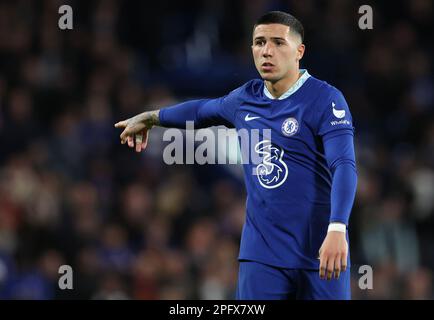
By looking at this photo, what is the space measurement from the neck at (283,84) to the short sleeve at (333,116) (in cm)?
25

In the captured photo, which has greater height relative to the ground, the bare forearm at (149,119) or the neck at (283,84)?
the neck at (283,84)

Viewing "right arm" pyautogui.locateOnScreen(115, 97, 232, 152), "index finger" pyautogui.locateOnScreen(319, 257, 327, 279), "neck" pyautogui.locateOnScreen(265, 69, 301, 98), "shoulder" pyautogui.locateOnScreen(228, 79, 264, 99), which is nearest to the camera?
"index finger" pyautogui.locateOnScreen(319, 257, 327, 279)

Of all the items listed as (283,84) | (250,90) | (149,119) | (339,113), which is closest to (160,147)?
(149,119)

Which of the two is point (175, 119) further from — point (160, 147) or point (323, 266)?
point (160, 147)

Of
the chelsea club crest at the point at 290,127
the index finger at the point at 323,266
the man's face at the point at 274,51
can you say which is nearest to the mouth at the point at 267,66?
the man's face at the point at 274,51

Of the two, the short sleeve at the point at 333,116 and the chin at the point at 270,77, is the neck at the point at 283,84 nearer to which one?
the chin at the point at 270,77

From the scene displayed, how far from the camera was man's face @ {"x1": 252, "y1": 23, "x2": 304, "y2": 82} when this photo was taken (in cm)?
542

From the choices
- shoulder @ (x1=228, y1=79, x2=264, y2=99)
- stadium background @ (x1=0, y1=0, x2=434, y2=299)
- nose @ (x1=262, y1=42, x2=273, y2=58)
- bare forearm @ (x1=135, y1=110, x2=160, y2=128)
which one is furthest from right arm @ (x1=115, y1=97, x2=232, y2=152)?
stadium background @ (x1=0, y1=0, x2=434, y2=299)

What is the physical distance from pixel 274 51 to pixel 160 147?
6434 millimetres

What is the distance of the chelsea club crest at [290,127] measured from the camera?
535cm

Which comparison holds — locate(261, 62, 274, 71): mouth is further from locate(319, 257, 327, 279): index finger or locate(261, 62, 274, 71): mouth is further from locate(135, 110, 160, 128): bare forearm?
locate(319, 257, 327, 279): index finger

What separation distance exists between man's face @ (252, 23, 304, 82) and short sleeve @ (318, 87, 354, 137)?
0.93ft

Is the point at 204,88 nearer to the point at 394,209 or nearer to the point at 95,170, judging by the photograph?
the point at 95,170
